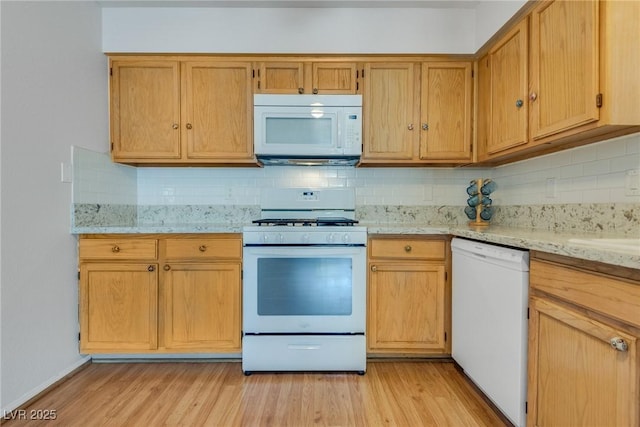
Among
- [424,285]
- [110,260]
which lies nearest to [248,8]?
[110,260]

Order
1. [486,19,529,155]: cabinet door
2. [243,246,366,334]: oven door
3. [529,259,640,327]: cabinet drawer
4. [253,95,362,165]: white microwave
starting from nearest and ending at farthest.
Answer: [529,259,640,327]: cabinet drawer → [486,19,529,155]: cabinet door → [243,246,366,334]: oven door → [253,95,362,165]: white microwave

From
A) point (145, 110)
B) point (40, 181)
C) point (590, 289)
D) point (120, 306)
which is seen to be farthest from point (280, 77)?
point (590, 289)

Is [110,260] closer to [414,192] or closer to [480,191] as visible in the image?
[414,192]

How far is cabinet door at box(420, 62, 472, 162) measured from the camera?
7.74 feet

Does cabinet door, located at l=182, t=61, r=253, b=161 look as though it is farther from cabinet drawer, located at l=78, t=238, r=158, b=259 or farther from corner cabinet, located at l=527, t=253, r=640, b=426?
corner cabinet, located at l=527, t=253, r=640, b=426

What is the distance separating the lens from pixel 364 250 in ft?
6.75

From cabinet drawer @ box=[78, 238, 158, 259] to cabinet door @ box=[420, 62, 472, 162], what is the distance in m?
1.89

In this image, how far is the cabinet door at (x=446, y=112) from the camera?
2.36 meters

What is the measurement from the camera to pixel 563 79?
1537 millimetres

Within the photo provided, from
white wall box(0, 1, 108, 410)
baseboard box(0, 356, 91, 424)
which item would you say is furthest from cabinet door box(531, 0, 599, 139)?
baseboard box(0, 356, 91, 424)

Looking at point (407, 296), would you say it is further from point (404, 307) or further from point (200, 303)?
point (200, 303)

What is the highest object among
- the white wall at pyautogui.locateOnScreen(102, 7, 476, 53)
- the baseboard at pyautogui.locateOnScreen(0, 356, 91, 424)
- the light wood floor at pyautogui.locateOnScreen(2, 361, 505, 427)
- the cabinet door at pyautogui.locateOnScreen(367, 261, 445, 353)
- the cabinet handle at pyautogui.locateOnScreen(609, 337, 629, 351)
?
the white wall at pyautogui.locateOnScreen(102, 7, 476, 53)

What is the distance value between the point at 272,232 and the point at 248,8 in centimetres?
152

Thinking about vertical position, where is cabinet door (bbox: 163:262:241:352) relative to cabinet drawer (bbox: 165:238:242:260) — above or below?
below
